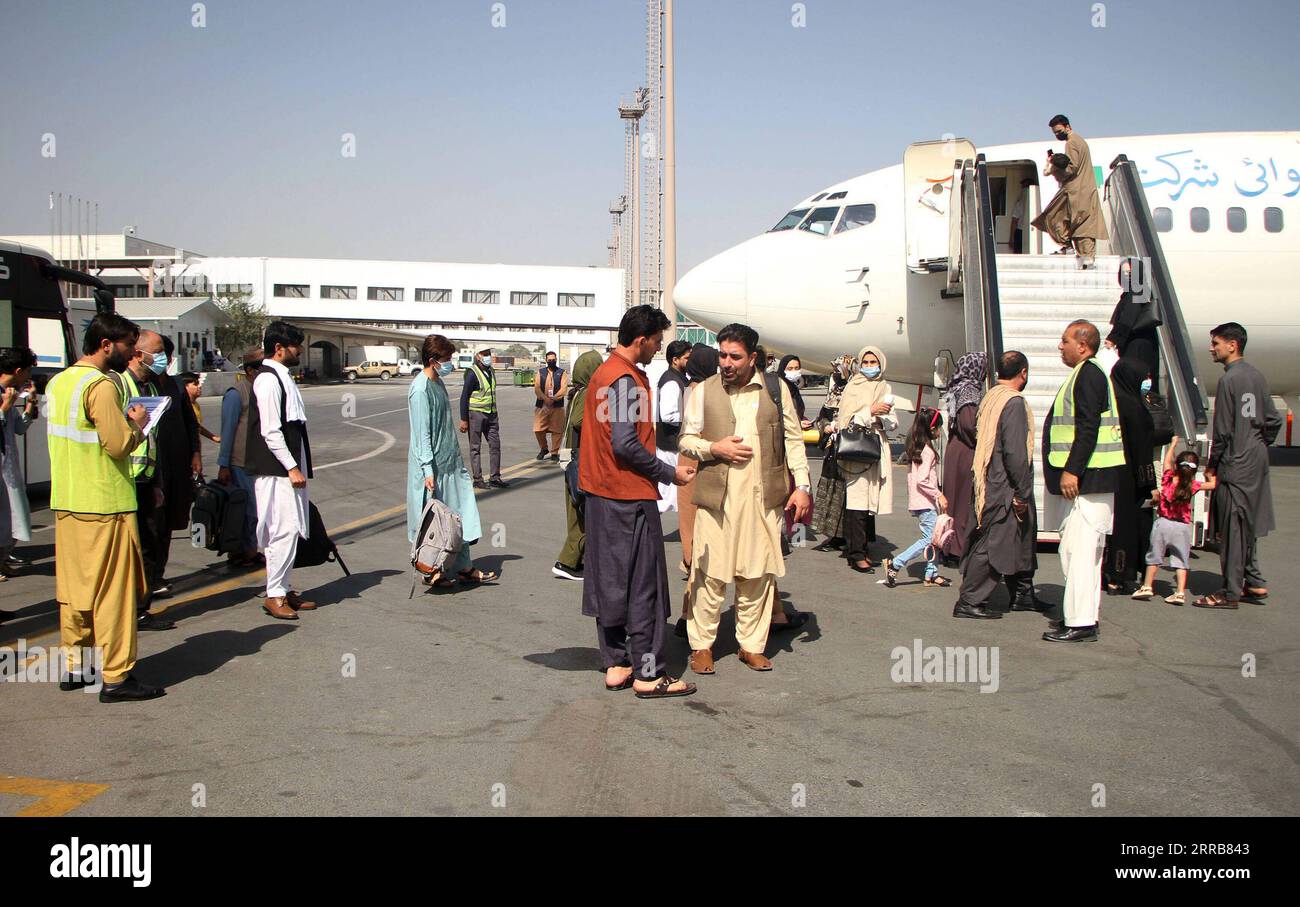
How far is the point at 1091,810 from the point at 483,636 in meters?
3.71

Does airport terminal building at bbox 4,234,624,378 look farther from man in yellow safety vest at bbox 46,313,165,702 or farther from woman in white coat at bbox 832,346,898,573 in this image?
man in yellow safety vest at bbox 46,313,165,702

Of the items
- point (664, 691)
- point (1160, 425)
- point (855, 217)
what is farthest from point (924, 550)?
point (855, 217)

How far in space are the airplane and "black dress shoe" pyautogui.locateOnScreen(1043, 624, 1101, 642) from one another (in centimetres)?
798

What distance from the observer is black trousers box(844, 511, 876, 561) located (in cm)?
848

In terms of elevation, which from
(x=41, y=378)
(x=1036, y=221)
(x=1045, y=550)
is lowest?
(x=1045, y=550)

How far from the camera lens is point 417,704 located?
4.92 metres

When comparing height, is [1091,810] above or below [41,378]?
below

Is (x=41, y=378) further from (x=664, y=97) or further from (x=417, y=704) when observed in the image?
(x=664, y=97)

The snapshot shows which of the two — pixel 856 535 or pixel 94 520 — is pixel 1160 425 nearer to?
pixel 856 535

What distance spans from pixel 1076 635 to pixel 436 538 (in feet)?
14.3

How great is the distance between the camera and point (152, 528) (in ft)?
22.0

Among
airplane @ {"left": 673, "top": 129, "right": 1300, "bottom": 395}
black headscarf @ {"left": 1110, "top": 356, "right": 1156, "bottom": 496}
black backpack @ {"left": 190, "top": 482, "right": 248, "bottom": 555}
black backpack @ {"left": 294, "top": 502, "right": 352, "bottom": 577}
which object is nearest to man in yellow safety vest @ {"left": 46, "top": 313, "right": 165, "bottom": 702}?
black backpack @ {"left": 294, "top": 502, "right": 352, "bottom": 577}

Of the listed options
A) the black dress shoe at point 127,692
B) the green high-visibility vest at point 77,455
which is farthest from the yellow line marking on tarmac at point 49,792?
the green high-visibility vest at point 77,455
